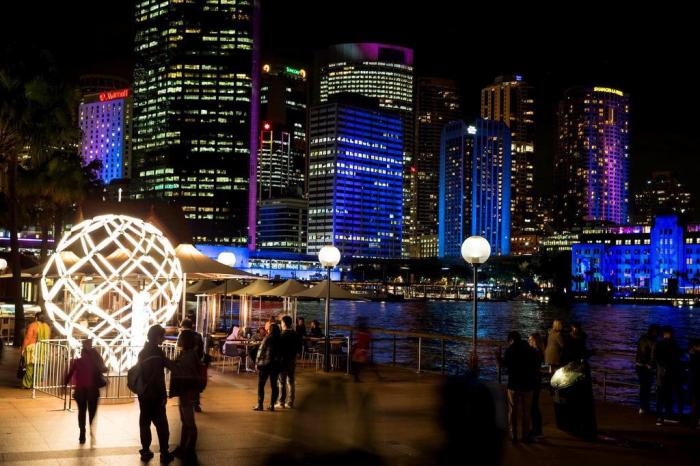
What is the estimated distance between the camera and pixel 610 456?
11.4m

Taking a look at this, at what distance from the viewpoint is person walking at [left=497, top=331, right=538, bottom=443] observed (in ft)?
39.6

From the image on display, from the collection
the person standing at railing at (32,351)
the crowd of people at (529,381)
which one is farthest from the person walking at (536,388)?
the person standing at railing at (32,351)

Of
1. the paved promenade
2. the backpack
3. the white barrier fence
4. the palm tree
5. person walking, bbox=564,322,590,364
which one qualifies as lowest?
the paved promenade

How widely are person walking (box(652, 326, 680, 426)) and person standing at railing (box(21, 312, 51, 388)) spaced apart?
38.2 ft

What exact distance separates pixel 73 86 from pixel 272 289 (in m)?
9.35

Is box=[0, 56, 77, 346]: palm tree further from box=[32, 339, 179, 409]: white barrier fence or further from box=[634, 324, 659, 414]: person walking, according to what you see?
box=[634, 324, 659, 414]: person walking

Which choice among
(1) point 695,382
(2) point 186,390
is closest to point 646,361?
(1) point 695,382

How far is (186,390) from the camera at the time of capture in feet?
35.6

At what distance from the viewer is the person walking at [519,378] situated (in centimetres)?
1208

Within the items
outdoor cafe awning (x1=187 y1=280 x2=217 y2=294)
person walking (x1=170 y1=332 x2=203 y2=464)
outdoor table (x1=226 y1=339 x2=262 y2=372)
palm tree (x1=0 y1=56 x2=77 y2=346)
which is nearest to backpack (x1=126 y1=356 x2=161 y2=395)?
person walking (x1=170 y1=332 x2=203 y2=464)

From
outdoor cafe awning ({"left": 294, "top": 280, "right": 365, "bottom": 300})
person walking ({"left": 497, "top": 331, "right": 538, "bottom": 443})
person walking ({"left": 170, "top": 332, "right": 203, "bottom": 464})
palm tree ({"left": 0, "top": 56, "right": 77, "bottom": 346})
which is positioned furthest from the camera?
palm tree ({"left": 0, "top": 56, "right": 77, "bottom": 346})

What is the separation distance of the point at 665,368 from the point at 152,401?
8.92 m

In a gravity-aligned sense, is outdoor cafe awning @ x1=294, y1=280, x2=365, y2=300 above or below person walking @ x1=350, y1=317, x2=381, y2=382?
above

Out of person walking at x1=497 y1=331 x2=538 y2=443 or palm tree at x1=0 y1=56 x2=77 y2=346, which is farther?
palm tree at x1=0 y1=56 x2=77 y2=346
